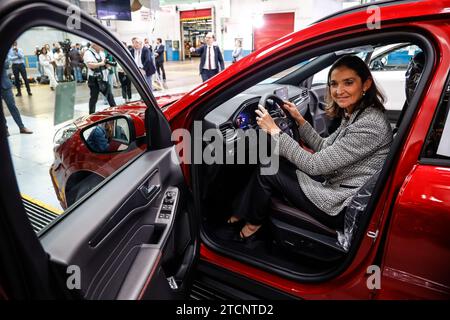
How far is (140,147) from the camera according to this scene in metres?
1.70

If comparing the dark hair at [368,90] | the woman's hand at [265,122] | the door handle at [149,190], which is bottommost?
the door handle at [149,190]

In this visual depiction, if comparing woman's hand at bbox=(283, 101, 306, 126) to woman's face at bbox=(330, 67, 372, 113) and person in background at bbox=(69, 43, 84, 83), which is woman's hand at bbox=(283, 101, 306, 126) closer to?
woman's face at bbox=(330, 67, 372, 113)

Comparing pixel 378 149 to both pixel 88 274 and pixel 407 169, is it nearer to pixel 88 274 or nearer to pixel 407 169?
pixel 407 169

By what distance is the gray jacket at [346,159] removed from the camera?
1362mm

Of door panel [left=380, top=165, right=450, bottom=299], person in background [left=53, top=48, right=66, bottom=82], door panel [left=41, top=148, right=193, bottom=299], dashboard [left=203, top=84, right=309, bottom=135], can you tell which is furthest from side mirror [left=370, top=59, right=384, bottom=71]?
person in background [left=53, top=48, right=66, bottom=82]

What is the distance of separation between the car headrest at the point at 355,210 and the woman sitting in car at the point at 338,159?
0.06 meters

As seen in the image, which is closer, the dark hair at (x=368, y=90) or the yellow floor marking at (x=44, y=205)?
the dark hair at (x=368, y=90)

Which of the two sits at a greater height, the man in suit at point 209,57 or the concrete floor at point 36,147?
the man in suit at point 209,57

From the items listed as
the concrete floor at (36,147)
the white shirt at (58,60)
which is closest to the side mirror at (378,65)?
the concrete floor at (36,147)

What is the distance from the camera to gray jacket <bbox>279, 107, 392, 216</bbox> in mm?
1362

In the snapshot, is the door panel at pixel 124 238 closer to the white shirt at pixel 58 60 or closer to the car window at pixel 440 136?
the car window at pixel 440 136

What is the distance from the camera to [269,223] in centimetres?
175

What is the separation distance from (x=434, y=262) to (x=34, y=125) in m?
6.61
